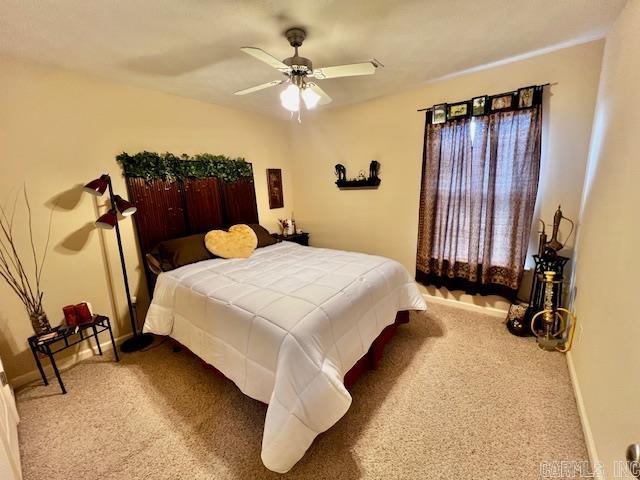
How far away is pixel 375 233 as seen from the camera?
3.57m

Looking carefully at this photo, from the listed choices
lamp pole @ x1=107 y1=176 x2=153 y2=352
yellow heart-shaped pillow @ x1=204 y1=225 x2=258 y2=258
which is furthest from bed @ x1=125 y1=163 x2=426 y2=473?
lamp pole @ x1=107 y1=176 x2=153 y2=352

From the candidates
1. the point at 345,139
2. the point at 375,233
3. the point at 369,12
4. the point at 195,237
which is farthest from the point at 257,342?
the point at 345,139

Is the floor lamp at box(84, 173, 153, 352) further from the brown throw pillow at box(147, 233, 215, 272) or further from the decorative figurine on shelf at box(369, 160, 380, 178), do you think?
the decorative figurine on shelf at box(369, 160, 380, 178)

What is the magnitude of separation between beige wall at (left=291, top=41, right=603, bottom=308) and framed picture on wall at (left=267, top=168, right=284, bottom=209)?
31 cm

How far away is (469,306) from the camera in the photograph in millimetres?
2977

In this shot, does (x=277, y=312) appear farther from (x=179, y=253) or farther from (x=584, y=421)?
(x=584, y=421)

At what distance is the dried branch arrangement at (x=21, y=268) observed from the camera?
198 centimetres

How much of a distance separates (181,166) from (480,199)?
323cm

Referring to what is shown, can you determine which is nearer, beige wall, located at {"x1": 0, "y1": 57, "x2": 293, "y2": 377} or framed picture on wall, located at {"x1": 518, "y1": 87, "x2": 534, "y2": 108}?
beige wall, located at {"x1": 0, "y1": 57, "x2": 293, "y2": 377}

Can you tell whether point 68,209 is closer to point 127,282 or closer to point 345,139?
point 127,282

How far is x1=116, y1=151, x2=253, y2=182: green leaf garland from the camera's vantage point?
2.58m

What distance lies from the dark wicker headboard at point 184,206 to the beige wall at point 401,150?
1.13 m

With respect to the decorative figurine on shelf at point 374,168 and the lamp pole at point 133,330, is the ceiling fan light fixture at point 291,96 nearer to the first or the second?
the decorative figurine on shelf at point 374,168

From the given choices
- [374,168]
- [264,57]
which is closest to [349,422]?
[264,57]
